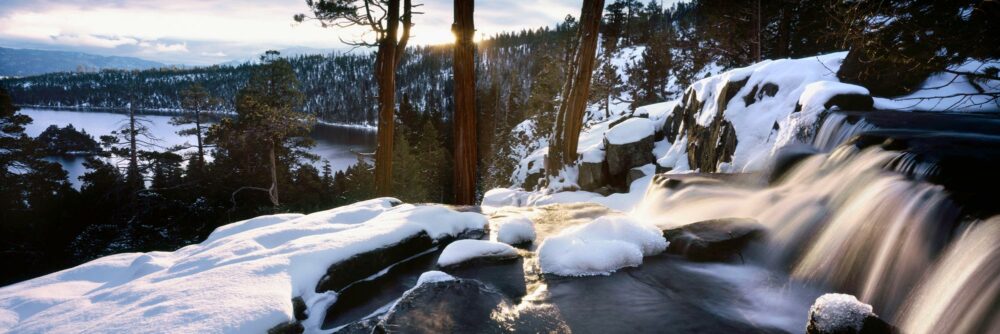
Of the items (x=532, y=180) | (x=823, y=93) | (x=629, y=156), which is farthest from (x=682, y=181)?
(x=532, y=180)

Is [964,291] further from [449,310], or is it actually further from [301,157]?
[301,157]

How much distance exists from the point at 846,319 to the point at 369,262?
4090 millimetres

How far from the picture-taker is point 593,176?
15.6m

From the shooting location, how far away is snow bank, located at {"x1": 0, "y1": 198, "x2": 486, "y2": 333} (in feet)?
9.34

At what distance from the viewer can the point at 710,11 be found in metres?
24.8

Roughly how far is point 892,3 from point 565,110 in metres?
8.88

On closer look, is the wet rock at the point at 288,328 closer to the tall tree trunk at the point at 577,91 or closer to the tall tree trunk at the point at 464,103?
the tall tree trunk at the point at 464,103

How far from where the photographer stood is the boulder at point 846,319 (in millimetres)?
2631

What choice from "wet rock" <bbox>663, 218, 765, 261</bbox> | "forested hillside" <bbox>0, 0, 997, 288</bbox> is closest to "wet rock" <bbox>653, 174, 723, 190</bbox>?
"wet rock" <bbox>663, 218, 765, 261</bbox>

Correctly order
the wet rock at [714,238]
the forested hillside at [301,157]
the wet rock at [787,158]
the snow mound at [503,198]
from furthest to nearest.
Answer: the snow mound at [503,198]
the wet rock at [787,158]
the forested hillside at [301,157]
the wet rock at [714,238]

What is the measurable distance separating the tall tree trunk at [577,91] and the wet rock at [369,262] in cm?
879

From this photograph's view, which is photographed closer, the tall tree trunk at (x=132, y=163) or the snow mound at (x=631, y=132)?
the snow mound at (x=631, y=132)

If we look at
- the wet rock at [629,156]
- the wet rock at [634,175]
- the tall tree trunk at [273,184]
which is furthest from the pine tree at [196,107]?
the wet rock at [634,175]

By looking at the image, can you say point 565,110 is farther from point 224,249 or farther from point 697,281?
point 224,249
